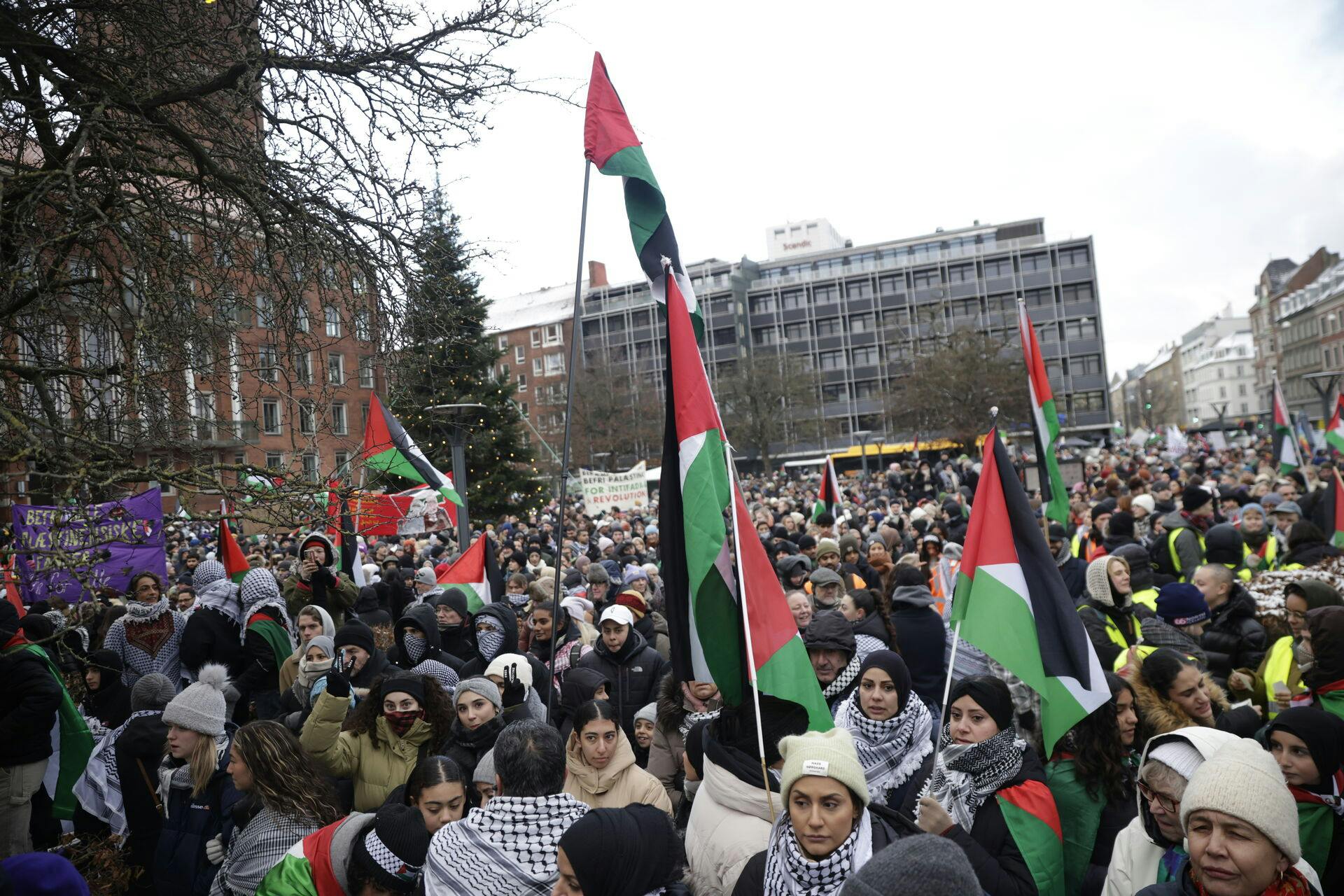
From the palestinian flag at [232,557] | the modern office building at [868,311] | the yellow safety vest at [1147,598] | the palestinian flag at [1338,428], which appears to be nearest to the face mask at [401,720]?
the palestinian flag at [232,557]

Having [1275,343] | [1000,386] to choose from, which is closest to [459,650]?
[1000,386]

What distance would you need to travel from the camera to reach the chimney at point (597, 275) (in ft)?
312

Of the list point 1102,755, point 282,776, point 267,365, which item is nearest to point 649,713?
point 282,776

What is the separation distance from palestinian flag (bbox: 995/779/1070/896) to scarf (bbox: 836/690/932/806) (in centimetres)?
49

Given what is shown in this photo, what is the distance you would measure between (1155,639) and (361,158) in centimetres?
554

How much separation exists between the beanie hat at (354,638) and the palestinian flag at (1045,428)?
4.55 metres

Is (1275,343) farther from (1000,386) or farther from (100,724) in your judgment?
(100,724)

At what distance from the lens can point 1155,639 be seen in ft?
17.5

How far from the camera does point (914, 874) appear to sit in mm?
1872

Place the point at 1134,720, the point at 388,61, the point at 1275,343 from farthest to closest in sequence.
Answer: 1. the point at 1275,343
2. the point at 388,61
3. the point at 1134,720

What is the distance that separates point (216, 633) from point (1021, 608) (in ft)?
18.6

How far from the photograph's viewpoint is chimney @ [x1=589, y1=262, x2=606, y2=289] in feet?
312

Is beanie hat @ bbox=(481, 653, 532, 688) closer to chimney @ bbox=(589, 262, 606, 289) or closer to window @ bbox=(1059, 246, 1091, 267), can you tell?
window @ bbox=(1059, 246, 1091, 267)

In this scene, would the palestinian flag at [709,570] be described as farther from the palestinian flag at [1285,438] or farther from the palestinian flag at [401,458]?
the palestinian flag at [1285,438]
